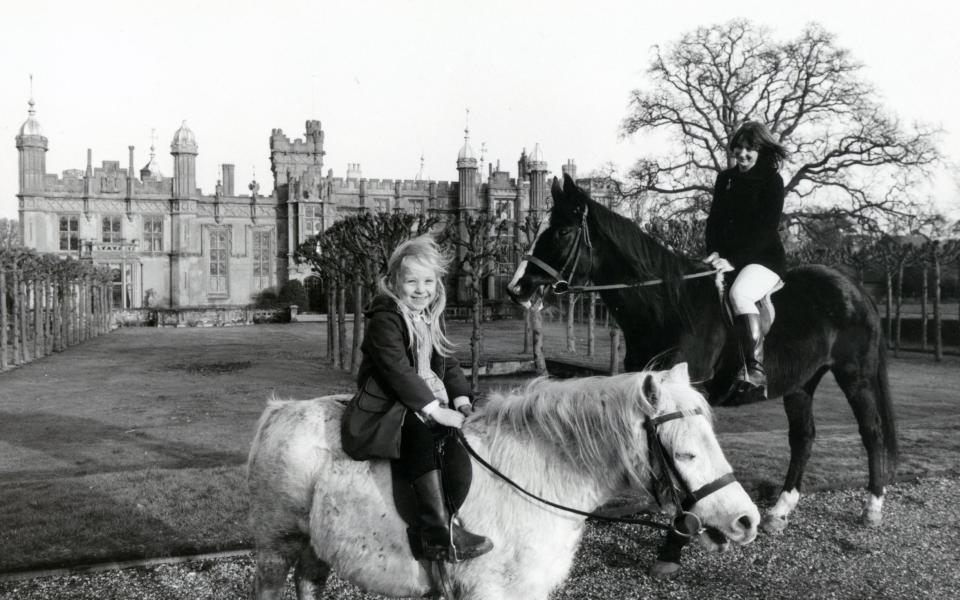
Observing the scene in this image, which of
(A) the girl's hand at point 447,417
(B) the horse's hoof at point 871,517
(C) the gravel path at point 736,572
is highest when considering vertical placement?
(A) the girl's hand at point 447,417

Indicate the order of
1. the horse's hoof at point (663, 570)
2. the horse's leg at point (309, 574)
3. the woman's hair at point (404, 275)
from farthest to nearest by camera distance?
the horse's hoof at point (663, 570) → the horse's leg at point (309, 574) → the woman's hair at point (404, 275)

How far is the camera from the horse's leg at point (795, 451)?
5.40 meters

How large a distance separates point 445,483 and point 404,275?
36.1 inches

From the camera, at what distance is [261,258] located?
149 ft

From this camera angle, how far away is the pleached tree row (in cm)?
1819

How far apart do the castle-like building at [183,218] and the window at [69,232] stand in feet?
0.21

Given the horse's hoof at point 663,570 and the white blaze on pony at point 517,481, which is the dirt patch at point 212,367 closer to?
the horse's hoof at point 663,570

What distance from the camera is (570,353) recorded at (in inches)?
834

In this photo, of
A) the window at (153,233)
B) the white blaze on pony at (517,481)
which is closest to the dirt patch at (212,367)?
the white blaze on pony at (517,481)

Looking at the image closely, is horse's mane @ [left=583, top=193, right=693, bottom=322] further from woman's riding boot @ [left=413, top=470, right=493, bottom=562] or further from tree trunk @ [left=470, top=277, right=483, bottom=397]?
tree trunk @ [left=470, top=277, right=483, bottom=397]

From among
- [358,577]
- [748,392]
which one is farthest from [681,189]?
[358,577]

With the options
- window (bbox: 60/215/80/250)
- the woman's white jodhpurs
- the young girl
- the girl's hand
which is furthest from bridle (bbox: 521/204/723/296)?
window (bbox: 60/215/80/250)

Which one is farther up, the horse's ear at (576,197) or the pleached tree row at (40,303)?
the horse's ear at (576,197)

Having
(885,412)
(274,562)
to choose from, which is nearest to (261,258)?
(885,412)
